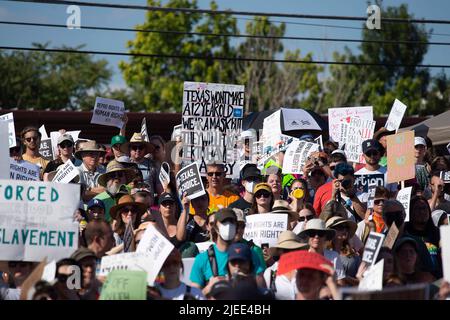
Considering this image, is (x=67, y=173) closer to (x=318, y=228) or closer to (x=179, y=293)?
(x=318, y=228)

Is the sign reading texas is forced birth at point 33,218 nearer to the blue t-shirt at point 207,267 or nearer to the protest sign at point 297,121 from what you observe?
the blue t-shirt at point 207,267

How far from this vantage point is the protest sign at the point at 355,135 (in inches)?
605

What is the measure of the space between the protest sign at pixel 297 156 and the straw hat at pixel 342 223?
119 inches

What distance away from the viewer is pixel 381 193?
39.0 feet

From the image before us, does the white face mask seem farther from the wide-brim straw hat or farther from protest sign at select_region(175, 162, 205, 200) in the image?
protest sign at select_region(175, 162, 205, 200)

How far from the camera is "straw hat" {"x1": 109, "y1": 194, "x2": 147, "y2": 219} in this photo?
11039 millimetres

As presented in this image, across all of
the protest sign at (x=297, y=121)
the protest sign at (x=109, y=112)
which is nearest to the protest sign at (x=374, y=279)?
the protest sign at (x=109, y=112)

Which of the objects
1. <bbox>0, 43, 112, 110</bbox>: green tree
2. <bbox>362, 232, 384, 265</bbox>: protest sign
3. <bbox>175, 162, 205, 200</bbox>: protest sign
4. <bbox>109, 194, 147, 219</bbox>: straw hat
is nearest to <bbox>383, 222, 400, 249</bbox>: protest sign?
<bbox>362, 232, 384, 265</bbox>: protest sign

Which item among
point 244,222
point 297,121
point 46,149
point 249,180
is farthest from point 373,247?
point 297,121

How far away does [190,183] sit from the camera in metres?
11.8

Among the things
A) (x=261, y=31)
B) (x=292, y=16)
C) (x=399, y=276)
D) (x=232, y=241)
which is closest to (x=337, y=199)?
(x=232, y=241)

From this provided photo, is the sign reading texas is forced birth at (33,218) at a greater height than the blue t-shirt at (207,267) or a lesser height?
greater

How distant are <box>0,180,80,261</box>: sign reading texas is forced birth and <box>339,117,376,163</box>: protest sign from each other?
672 cm

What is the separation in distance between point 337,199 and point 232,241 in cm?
259
